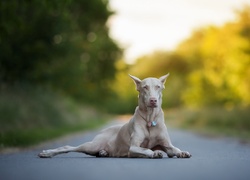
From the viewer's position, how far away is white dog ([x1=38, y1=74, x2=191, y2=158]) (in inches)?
474

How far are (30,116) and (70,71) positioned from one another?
1195 cm

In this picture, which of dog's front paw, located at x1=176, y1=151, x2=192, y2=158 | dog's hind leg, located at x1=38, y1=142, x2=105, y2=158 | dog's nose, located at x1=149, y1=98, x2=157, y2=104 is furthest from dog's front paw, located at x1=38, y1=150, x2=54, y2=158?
dog's front paw, located at x1=176, y1=151, x2=192, y2=158

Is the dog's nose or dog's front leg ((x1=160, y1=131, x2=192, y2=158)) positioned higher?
the dog's nose

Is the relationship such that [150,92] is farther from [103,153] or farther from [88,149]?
[88,149]

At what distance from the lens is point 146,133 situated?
484 inches

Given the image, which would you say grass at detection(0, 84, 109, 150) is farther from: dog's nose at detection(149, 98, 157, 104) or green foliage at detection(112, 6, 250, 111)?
green foliage at detection(112, 6, 250, 111)

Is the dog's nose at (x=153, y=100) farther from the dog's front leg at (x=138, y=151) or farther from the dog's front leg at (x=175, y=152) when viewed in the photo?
the dog's front leg at (x=175, y=152)

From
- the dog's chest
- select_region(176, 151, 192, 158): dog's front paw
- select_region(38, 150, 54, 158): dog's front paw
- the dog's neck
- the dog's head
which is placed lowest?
select_region(176, 151, 192, 158): dog's front paw

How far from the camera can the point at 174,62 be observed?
10000cm

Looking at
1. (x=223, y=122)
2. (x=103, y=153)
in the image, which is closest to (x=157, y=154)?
(x=103, y=153)

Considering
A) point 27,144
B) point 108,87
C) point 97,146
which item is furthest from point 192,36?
point 97,146

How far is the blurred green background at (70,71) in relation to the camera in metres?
25.6

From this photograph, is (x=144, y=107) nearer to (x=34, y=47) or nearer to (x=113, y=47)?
(x=34, y=47)

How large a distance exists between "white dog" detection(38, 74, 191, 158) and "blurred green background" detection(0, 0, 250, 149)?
6890mm
